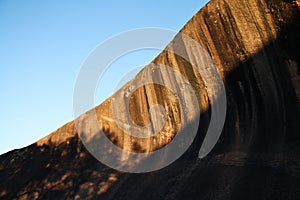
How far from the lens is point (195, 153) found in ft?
51.2

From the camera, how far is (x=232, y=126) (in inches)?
575

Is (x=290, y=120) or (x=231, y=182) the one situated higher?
(x=290, y=120)

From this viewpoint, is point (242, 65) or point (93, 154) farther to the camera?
point (93, 154)

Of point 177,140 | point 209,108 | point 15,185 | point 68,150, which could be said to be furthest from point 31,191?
point 209,108

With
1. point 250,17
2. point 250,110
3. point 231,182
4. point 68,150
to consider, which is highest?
point 250,17

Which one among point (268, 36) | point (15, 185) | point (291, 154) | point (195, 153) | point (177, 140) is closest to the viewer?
point (291, 154)

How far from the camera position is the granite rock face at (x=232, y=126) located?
37.3 feet

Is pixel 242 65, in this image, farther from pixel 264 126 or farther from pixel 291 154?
pixel 291 154

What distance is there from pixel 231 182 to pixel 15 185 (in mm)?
15385

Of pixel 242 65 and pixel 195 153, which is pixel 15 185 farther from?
pixel 242 65

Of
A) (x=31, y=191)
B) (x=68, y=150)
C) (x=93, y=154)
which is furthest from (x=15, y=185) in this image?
(x=93, y=154)

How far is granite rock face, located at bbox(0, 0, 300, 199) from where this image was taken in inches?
448

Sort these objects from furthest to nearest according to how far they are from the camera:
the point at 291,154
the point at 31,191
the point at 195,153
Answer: the point at 31,191, the point at 195,153, the point at 291,154

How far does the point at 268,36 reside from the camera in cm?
1388
